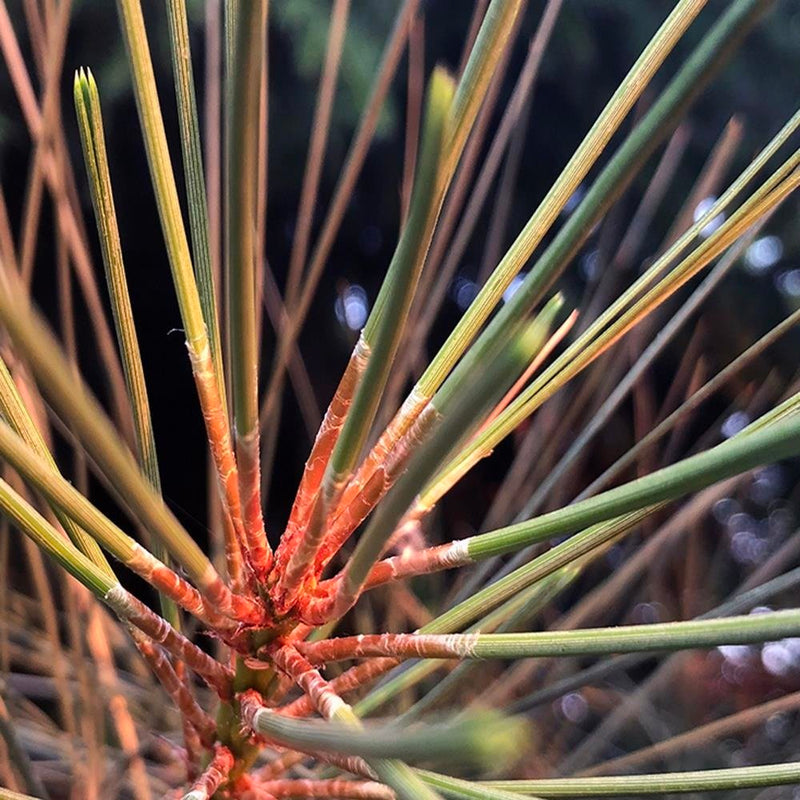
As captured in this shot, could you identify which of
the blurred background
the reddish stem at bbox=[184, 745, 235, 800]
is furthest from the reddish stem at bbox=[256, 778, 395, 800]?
the blurred background

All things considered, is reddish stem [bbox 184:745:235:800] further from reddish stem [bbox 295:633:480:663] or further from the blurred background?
the blurred background

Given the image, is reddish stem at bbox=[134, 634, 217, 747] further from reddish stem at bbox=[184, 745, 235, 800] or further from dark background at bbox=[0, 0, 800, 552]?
dark background at bbox=[0, 0, 800, 552]

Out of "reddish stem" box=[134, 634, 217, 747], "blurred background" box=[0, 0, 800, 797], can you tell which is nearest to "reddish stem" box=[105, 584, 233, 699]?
"reddish stem" box=[134, 634, 217, 747]

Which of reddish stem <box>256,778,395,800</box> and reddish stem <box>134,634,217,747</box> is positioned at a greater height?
reddish stem <box>134,634,217,747</box>

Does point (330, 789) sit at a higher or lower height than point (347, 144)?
lower

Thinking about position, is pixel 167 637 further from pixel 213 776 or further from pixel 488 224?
pixel 488 224

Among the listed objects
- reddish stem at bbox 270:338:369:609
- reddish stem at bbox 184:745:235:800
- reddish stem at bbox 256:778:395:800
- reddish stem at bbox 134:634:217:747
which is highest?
reddish stem at bbox 270:338:369:609

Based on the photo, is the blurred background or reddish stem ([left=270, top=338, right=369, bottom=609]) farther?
the blurred background

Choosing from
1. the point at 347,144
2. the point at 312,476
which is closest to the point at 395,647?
the point at 312,476

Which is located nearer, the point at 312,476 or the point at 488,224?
the point at 312,476
